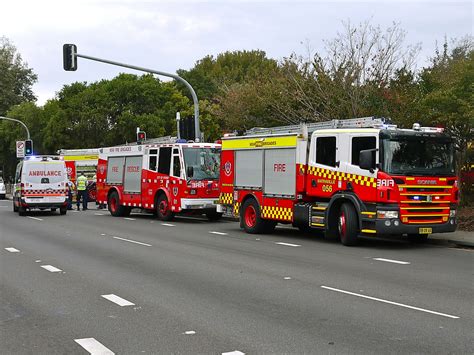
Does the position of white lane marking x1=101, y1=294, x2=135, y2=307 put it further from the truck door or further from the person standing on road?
the person standing on road

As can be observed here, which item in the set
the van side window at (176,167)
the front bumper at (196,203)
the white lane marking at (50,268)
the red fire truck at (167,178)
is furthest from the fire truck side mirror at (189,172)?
the white lane marking at (50,268)

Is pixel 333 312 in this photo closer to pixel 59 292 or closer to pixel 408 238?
pixel 59 292

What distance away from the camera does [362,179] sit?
44.2 ft

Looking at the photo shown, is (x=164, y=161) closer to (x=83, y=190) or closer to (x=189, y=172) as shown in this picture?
(x=189, y=172)

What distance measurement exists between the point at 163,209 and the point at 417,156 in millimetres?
10485

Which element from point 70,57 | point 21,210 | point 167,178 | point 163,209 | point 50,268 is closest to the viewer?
point 50,268

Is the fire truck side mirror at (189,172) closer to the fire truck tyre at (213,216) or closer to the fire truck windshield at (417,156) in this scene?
the fire truck tyre at (213,216)

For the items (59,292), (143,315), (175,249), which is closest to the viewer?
(143,315)

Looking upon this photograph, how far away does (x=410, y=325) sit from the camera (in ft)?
21.6

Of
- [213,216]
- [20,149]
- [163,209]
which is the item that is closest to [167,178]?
[163,209]

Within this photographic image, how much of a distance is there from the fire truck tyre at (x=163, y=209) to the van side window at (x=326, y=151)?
25.9 feet

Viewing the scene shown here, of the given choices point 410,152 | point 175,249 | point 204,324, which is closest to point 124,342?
point 204,324

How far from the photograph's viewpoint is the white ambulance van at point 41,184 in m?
25.2

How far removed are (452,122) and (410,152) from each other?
5.37 meters
